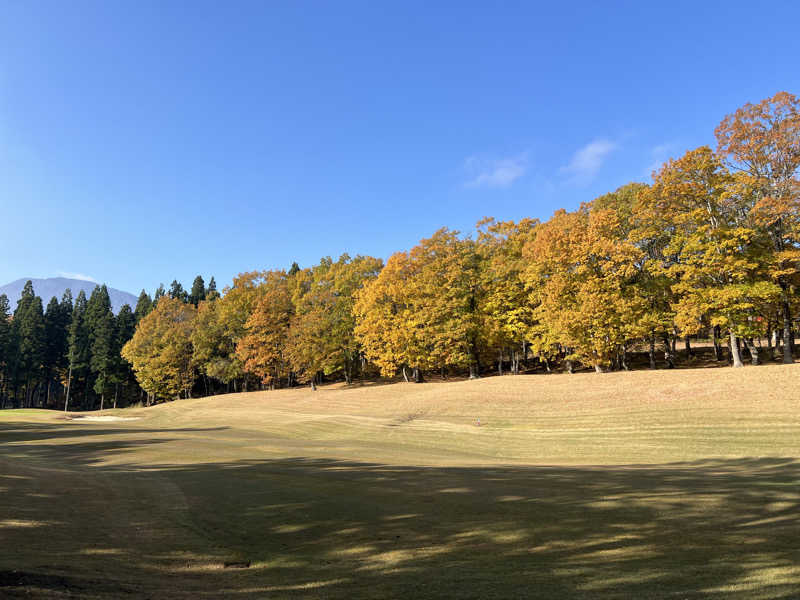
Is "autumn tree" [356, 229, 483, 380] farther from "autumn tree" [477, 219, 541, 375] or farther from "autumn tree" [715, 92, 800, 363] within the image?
"autumn tree" [715, 92, 800, 363]

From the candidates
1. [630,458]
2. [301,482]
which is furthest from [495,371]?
[301,482]

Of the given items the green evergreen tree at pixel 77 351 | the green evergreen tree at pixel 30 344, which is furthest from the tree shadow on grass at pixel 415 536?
the green evergreen tree at pixel 30 344

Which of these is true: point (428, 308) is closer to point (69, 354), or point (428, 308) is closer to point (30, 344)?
point (69, 354)

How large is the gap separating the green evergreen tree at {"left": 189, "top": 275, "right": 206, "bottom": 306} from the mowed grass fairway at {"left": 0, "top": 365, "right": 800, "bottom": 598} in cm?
10284

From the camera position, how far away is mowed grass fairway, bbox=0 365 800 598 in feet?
18.1

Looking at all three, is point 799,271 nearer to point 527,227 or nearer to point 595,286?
point 595,286

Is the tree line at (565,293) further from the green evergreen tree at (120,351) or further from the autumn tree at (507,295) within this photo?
the green evergreen tree at (120,351)

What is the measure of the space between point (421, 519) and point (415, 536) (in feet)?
3.22

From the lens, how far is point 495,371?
6141cm

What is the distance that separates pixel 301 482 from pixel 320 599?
765 centimetres

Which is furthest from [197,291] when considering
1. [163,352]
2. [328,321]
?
[328,321]

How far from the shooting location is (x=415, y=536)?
A: 25.0 feet

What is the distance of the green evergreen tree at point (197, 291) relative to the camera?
391 feet

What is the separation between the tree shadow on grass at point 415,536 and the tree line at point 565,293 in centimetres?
2519
